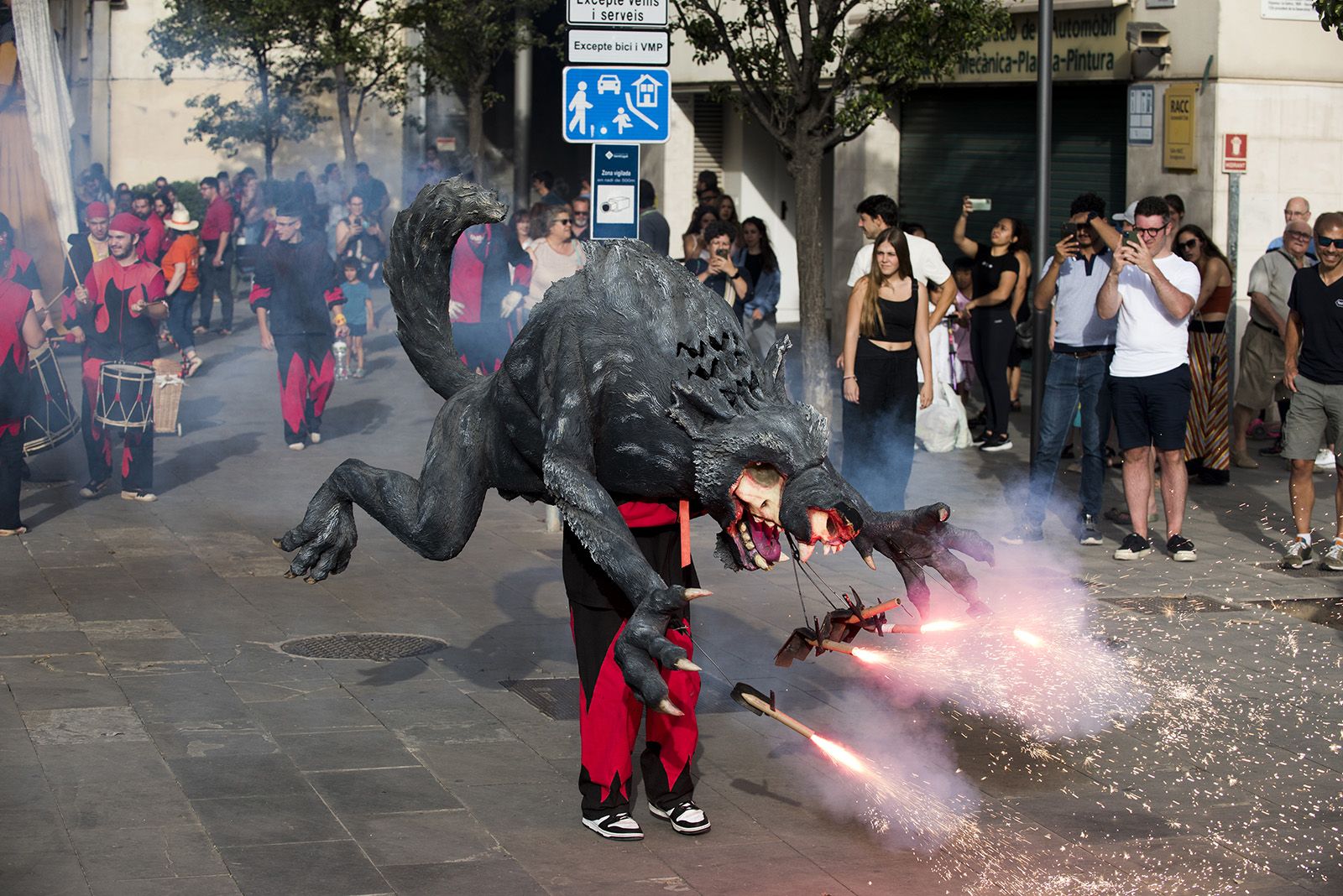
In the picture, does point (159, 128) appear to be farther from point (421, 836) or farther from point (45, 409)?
point (421, 836)

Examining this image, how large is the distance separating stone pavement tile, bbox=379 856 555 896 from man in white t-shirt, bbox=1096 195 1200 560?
565 centimetres

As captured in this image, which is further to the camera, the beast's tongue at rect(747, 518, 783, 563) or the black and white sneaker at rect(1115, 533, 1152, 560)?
the black and white sneaker at rect(1115, 533, 1152, 560)

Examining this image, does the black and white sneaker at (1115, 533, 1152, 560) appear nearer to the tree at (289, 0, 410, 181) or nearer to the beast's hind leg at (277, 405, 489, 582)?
the beast's hind leg at (277, 405, 489, 582)

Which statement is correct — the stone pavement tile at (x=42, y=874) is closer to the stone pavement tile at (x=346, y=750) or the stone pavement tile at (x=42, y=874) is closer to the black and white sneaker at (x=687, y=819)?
the stone pavement tile at (x=346, y=750)

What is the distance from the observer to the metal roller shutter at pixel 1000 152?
1788 cm

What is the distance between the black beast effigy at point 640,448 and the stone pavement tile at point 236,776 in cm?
82

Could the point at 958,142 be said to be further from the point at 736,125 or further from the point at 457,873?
the point at 457,873

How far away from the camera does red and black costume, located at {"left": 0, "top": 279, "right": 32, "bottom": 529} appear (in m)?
10.6

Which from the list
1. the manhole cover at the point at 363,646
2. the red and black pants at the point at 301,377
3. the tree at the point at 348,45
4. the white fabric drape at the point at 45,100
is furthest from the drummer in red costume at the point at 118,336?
the tree at the point at 348,45

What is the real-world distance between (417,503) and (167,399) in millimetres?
9121

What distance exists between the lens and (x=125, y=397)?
39.1 feet

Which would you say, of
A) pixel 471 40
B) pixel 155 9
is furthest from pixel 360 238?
pixel 155 9

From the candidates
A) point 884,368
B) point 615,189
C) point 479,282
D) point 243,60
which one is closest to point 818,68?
point 479,282

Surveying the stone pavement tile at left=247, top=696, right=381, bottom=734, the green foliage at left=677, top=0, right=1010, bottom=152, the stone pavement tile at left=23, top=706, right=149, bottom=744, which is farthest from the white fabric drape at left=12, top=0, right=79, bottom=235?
the stone pavement tile at left=247, top=696, right=381, bottom=734
